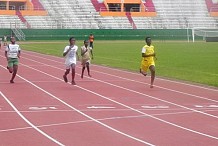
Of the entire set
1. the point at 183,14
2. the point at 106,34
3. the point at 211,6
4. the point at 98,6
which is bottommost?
the point at 106,34

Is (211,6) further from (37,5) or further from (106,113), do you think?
(106,113)

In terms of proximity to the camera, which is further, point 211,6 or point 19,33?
point 211,6

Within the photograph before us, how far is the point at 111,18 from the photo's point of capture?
85.8 m

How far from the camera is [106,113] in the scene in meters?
14.1

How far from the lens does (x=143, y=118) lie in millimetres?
13367

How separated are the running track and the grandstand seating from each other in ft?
191

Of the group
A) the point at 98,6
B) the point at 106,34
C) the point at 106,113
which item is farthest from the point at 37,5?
the point at 106,113

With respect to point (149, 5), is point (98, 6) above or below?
below

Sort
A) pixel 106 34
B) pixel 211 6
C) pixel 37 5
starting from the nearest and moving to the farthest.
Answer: pixel 106 34 → pixel 37 5 → pixel 211 6

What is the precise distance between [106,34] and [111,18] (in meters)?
7.35

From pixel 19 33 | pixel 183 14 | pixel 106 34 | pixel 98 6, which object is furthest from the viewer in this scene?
pixel 183 14

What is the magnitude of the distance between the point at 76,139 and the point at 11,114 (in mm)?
3625

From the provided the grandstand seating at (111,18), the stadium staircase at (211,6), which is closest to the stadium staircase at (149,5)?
the grandstand seating at (111,18)

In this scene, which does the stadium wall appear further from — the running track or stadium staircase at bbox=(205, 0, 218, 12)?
the running track
